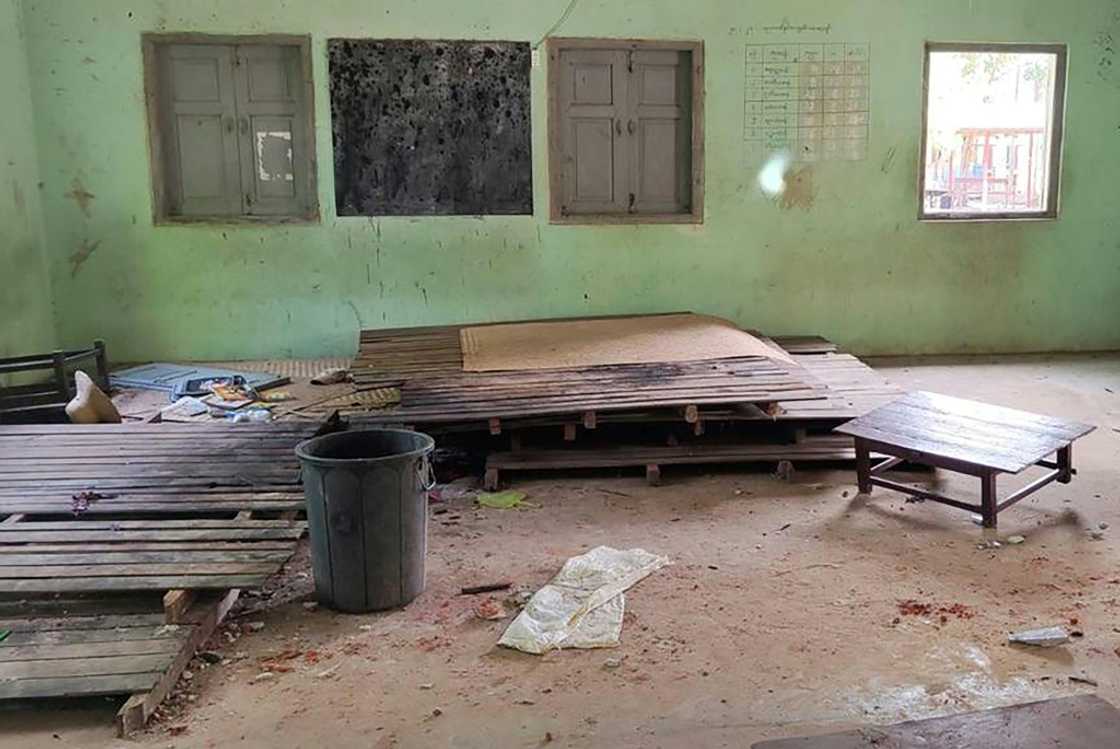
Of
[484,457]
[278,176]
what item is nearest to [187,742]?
[484,457]

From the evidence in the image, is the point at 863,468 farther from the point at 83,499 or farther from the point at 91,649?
the point at 83,499

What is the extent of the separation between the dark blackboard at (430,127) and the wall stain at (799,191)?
173 cm

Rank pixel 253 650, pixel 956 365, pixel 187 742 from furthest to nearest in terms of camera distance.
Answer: pixel 956 365 → pixel 253 650 → pixel 187 742

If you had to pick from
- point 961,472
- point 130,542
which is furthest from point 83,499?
point 961,472

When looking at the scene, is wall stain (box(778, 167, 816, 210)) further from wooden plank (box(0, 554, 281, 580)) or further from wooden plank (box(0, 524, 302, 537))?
wooden plank (box(0, 554, 281, 580))

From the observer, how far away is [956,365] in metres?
6.51

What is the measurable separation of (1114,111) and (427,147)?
184 inches

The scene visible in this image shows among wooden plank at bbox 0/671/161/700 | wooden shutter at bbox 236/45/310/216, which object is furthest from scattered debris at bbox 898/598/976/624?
wooden shutter at bbox 236/45/310/216

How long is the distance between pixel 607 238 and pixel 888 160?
198cm

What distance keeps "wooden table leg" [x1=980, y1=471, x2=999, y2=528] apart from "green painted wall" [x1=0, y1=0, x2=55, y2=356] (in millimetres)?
5095

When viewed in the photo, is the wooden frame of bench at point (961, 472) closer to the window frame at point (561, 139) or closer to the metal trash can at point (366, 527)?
the metal trash can at point (366, 527)

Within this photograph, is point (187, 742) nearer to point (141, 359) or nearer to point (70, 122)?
point (141, 359)

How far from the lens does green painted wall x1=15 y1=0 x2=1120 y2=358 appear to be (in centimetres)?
596

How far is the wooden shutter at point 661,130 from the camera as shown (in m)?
6.33
